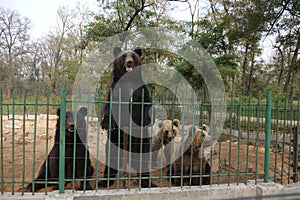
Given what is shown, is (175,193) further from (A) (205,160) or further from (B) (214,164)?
(B) (214,164)

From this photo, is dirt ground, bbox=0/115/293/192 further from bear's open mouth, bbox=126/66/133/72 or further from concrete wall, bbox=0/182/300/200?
bear's open mouth, bbox=126/66/133/72

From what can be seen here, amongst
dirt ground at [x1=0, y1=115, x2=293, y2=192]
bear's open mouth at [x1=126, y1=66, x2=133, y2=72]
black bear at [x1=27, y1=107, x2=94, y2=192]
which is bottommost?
dirt ground at [x1=0, y1=115, x2=293, y2=192]

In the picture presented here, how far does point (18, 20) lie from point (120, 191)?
112ft

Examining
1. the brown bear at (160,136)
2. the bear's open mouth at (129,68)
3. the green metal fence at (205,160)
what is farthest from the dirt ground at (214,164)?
the bear's open mouth at (129,68)

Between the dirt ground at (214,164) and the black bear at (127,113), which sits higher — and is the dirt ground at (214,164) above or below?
below

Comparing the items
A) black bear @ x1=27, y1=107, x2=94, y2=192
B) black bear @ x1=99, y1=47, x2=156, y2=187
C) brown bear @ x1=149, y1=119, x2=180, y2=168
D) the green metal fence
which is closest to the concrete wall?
the green metal fence

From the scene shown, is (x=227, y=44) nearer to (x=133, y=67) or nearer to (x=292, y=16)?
(x=292, y=16)

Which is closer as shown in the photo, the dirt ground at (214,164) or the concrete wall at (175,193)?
the concrete wall at (175,193)

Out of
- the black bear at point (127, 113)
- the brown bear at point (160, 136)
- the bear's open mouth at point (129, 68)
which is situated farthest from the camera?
the brown bear at point (160, 136)

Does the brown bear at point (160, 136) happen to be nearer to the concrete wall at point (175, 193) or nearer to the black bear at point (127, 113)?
the black bear at point (127, 113)

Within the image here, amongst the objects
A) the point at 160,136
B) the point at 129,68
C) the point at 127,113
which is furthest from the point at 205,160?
the point at 129,68

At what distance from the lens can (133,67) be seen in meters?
5.21

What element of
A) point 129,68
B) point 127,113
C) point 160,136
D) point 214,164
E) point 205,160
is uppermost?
point 129,68

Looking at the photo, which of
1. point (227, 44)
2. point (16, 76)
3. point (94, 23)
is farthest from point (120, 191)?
point (16, 76)
